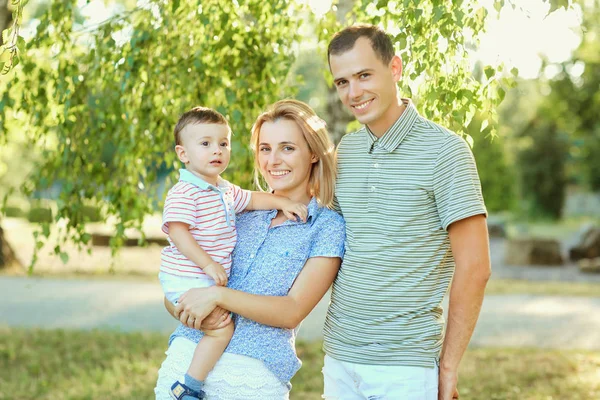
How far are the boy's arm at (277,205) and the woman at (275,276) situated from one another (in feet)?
0.09

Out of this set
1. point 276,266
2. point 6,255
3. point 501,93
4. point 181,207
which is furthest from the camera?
point 6,255

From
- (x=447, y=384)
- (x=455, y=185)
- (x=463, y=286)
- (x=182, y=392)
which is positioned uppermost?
(x=455, y=185)

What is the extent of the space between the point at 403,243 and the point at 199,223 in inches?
31.0

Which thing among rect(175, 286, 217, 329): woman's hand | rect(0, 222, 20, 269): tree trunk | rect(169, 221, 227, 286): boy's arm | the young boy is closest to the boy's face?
the young boy

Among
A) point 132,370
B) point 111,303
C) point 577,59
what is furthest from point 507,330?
point 577,59

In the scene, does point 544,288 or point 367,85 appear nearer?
point 367,85

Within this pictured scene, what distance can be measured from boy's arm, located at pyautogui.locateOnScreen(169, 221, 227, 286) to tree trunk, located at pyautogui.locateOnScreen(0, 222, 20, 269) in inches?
384

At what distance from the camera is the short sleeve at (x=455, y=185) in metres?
2.58

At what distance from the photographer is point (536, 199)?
29.0m

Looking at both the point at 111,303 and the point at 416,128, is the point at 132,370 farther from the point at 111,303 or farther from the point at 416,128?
the point at 416,128

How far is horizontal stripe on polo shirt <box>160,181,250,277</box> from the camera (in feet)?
9.55

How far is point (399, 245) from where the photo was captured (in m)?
2.71

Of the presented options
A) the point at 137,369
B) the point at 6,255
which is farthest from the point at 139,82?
the point at 6,255

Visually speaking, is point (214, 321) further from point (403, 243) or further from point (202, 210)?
point (403, 243)
